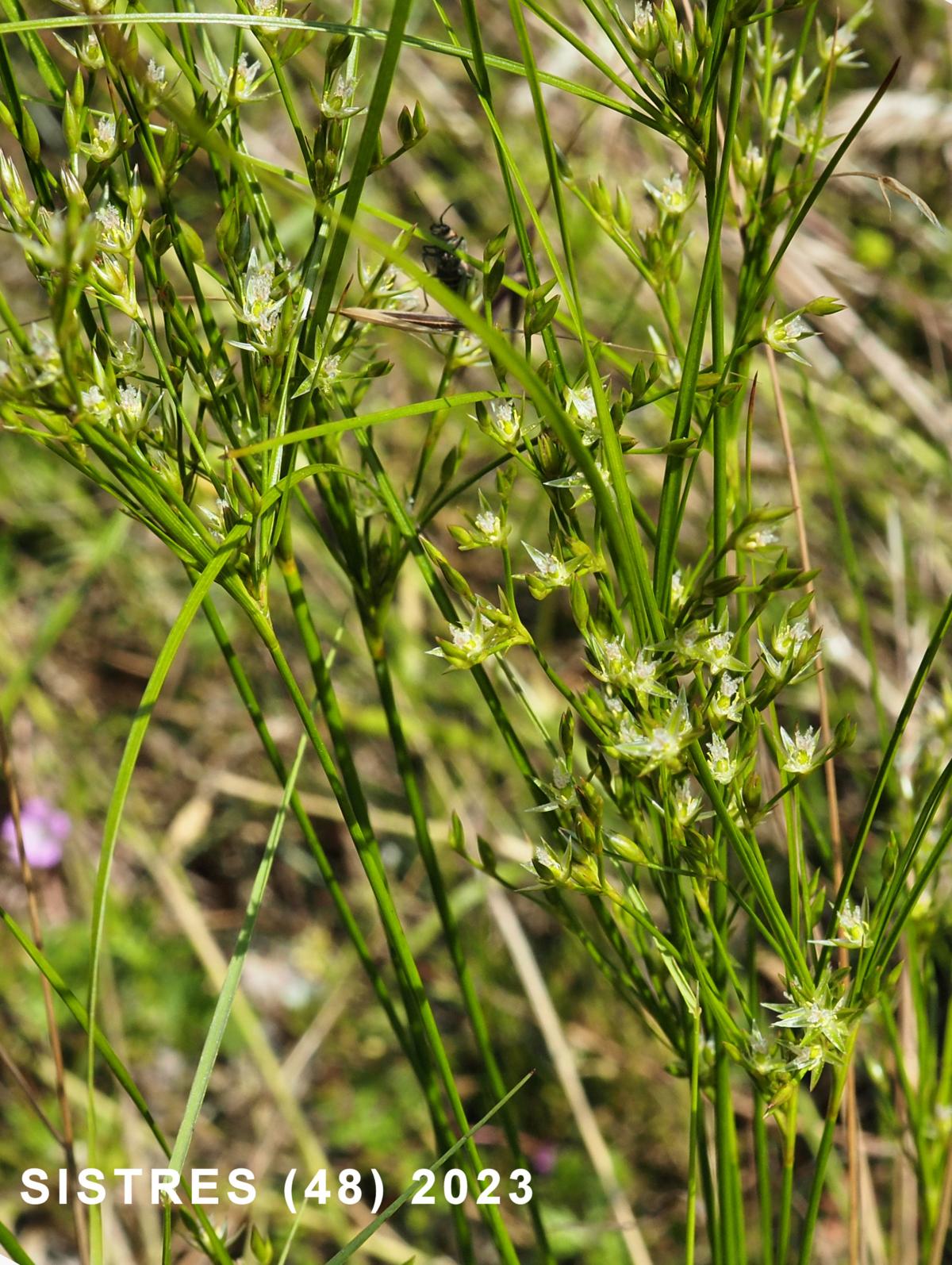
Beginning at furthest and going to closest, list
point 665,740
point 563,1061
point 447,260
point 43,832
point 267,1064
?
1. point 43,832
2. point 267,1064
3. point 563,1061
4. point 447,260
5. point 665,740

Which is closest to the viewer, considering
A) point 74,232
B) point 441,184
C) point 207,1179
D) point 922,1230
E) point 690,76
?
point 74,232

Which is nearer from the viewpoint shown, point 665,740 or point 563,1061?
point 665,740

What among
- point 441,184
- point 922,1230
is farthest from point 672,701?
point 441,184

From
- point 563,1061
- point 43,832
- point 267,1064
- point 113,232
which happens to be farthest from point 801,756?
point 43,832

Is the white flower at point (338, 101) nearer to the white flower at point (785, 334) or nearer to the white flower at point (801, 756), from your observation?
the white flower at point (785, 334)

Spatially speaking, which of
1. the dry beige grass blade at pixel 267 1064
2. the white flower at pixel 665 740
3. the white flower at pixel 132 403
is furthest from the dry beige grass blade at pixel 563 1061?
the white flower at pixel 132 403

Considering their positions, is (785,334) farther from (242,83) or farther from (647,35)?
(242,83)

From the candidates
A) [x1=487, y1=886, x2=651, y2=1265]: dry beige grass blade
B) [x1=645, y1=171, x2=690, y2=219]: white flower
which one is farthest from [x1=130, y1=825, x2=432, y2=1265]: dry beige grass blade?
[x1=645, y1=171, x2=690, y2=219]: white flower

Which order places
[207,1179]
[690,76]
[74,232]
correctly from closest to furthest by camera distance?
1. [74,232]
2. [690,76]
3. [207,1179]

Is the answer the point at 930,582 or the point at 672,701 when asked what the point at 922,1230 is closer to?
the point at 672,701
